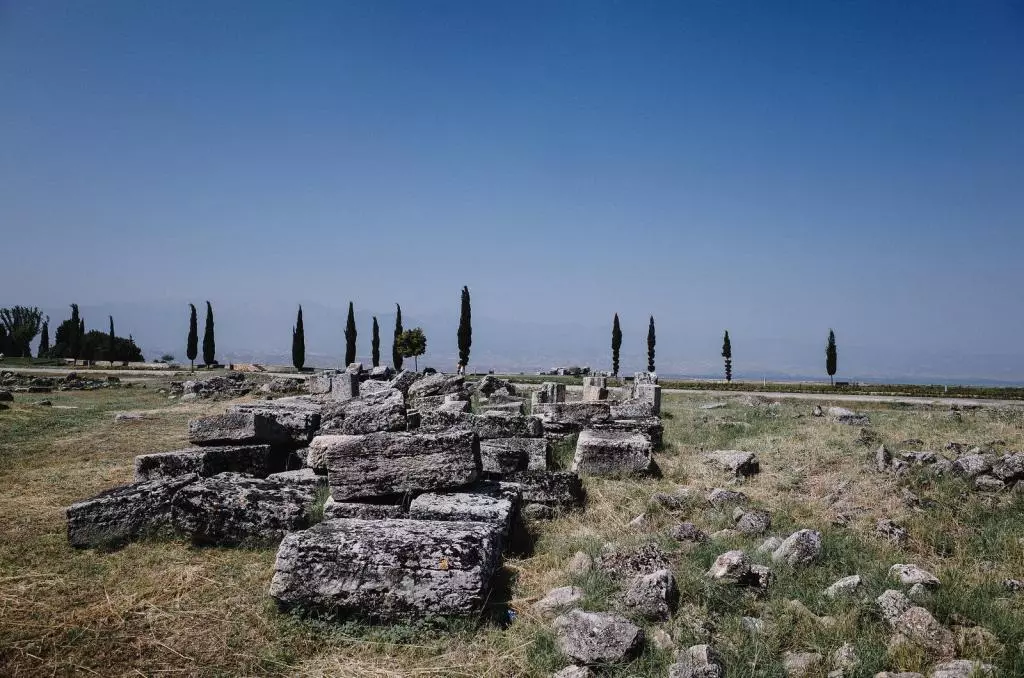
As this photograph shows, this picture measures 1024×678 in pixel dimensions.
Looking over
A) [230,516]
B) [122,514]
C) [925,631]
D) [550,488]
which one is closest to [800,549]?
[925,631]

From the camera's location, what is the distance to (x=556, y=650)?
4.51 meters

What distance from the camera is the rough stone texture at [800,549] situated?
5871 millimetres

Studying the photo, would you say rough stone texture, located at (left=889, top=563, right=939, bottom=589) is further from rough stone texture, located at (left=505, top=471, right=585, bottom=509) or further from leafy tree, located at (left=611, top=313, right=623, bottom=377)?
leafy tree, located at (left=611, top=313, right=623, bottom=377)

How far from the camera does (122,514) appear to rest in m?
6.97

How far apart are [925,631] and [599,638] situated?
2362mm

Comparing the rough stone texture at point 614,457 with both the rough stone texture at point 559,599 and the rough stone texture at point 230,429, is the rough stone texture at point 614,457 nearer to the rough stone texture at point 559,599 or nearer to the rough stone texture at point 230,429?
the rough stone texture at point 559,599

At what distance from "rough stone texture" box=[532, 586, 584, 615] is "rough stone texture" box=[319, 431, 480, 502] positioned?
1877 millimetres

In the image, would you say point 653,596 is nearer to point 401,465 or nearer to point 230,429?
point 401,465

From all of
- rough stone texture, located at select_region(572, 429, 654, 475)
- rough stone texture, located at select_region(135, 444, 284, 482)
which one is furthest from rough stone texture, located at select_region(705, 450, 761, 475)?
rough stone texture, located at select_region(135, 444, 284, 482)

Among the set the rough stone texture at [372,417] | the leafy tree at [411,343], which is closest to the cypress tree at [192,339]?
the leafy tree at [411,343]

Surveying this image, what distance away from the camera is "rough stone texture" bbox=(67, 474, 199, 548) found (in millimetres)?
6797

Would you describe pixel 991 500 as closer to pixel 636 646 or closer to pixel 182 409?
pixel 636 646

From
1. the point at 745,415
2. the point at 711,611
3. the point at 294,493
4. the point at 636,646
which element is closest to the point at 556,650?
the point at 636,646

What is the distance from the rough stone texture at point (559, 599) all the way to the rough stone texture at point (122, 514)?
4485 millimetres
